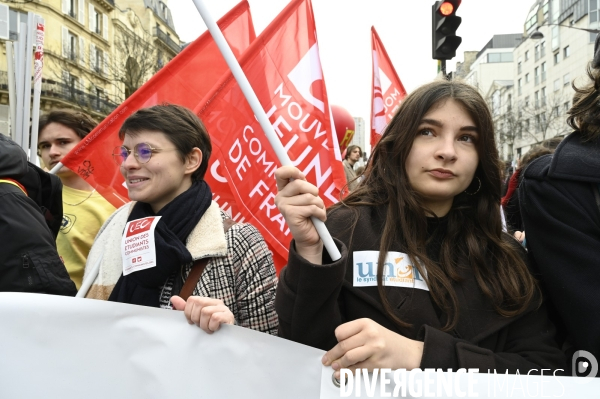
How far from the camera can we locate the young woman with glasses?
76.7 inches

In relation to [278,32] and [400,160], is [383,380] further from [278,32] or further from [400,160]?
[278,32]

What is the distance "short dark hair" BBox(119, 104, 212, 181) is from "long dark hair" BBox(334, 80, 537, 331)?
0.77 m

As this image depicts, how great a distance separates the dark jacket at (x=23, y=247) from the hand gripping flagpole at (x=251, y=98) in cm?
114

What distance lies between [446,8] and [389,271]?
499 centimetres

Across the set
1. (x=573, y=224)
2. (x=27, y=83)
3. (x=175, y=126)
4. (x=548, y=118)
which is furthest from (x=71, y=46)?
(x=573, y=224)

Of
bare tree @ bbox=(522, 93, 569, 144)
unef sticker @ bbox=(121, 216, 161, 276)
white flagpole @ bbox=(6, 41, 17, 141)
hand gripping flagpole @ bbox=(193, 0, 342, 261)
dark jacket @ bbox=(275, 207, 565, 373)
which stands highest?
bare tree @ bbox=(522, 93, 569, 144)

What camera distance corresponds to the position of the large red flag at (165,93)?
3.18 m

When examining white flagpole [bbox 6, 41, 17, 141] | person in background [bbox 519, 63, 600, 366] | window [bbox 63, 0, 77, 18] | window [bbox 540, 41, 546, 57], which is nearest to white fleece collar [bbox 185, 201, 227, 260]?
person in background [bbox 519, 63, 600, 366]

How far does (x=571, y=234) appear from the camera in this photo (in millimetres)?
1486

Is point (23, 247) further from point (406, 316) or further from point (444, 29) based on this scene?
point (444, 29)

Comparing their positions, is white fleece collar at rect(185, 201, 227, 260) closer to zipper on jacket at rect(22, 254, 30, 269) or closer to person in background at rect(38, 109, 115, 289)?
zipper on jacket at rect(22, 254, 30, 269)

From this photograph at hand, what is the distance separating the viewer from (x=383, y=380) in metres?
1.25

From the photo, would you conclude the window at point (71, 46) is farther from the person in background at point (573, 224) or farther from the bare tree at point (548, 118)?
the bare tree at point (548, 118)
